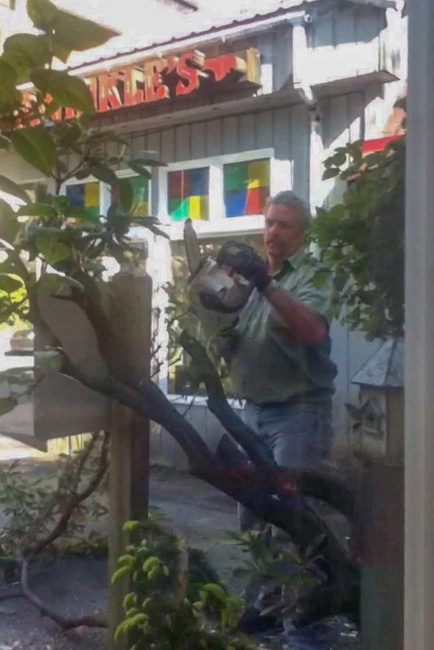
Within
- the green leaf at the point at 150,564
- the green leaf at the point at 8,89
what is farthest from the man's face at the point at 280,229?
the green leaf at the point at 150,564

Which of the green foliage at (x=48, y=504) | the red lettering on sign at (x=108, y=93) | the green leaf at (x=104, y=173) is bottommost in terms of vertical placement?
the green foliage at (x=48, y=504)

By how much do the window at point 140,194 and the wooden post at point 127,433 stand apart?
0.34 ft

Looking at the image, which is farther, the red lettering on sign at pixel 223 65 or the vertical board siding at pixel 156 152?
the vertical board siding at pixel 156 152

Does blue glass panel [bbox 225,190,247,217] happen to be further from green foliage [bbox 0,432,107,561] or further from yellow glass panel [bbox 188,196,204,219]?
green foliage [bbox 0,432,107,561]

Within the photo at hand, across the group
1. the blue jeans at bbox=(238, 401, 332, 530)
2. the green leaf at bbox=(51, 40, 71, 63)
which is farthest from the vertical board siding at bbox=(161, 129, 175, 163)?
the blue jeans at bbox=(238, 401, 332, 530)

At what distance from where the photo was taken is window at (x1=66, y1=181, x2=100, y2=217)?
1.51 metres

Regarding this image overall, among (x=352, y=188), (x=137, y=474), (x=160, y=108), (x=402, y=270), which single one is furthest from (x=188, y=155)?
(x=137, y=474)

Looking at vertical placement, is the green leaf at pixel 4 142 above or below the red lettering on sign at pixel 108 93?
below

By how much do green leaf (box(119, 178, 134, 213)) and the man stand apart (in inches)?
7.7

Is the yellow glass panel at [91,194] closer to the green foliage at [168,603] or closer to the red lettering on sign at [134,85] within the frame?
the red lettering on sign at [134,85]

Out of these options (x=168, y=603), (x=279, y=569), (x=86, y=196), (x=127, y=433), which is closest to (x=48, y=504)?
(x=127, y=433)

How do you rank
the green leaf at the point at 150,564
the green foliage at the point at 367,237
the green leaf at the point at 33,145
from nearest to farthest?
1. the green foliage at the point at 367,237
2. the green leaf at the point at 33,145
3. the green leaf at the point at 150,564

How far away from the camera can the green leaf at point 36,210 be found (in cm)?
138

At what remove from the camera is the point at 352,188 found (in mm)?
1443
